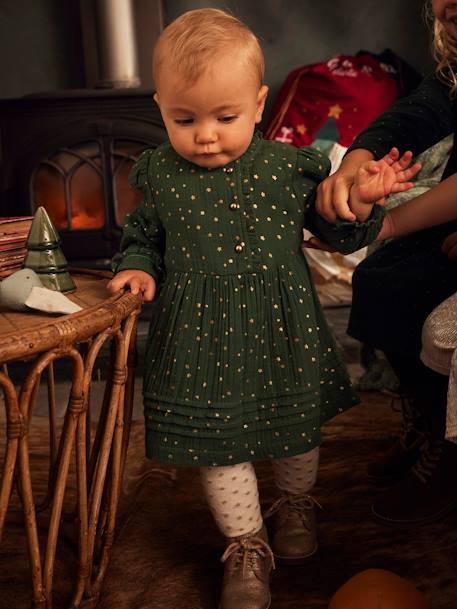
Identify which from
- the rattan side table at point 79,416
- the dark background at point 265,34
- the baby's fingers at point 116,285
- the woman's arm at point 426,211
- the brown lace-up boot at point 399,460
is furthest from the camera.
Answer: the dark background at point 265,34

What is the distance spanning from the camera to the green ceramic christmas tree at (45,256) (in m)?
1.24

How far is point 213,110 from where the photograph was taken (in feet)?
3.71

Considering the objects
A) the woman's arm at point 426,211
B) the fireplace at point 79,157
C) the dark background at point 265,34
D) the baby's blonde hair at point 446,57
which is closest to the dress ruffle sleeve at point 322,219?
the woman's arm at point 426,211

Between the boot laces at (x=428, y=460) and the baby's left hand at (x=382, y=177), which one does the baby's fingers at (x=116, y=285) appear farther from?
the boot laces at (x=428, y=460)

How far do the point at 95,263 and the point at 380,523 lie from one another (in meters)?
1.49

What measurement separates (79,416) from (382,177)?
527 mm

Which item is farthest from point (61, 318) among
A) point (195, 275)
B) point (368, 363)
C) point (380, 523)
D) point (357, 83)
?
point (357, 83)

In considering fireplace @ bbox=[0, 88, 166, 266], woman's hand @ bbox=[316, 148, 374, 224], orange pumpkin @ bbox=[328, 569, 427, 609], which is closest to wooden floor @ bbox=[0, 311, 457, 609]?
orange pumpkin @ bbox=[328, 569, 427, 609]

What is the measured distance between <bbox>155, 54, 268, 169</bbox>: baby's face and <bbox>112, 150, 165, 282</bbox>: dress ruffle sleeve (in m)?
0.13

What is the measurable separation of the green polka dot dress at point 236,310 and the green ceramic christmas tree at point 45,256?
3.7 inches

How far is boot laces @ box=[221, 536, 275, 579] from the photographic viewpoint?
49.6 inches

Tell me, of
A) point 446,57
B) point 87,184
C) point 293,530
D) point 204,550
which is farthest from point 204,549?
point 87,184

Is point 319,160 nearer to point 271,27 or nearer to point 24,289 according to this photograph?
point 24,289

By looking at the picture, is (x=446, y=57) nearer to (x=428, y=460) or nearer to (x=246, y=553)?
(x=428, y=460)
